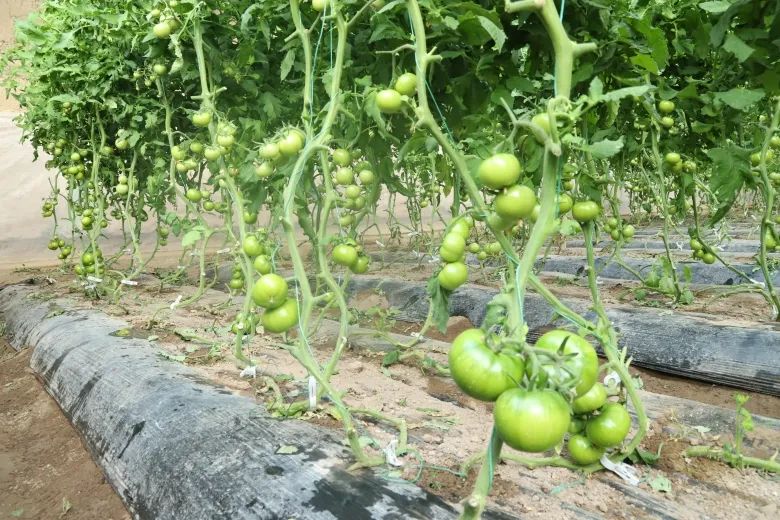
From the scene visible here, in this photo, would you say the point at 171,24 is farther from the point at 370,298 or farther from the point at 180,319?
the point at 370,298

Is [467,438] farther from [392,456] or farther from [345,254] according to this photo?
[345,254]

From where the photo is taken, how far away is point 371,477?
1.47m

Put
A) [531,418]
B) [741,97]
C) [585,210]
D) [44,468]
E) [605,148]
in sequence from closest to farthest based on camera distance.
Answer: [531,418]
[605,148]
[585,210]
[741,97]
[44,468]

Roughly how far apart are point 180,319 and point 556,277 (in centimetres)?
281

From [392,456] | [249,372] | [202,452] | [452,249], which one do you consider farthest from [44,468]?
[452,249]

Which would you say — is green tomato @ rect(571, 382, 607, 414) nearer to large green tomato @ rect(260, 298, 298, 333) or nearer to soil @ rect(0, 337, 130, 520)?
large green tomato @ rect(260, 298, 298, 333)

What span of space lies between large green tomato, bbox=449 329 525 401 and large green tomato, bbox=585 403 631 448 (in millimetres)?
552

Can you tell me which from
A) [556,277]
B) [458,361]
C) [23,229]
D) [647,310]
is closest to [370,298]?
[556,277]

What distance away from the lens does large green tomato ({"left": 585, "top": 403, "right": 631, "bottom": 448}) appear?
1.28m

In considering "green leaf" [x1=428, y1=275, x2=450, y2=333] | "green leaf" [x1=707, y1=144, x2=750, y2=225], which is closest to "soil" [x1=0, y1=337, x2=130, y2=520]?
"green leaf" [x1=428, y1=275, x2=450, y2=333]

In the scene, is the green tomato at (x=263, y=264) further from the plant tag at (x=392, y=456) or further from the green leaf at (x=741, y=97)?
the green leaf at (x=741, y=97)

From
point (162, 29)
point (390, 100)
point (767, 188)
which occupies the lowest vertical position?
point (767, 188)

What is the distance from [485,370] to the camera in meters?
0.82

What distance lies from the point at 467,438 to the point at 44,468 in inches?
67.9
